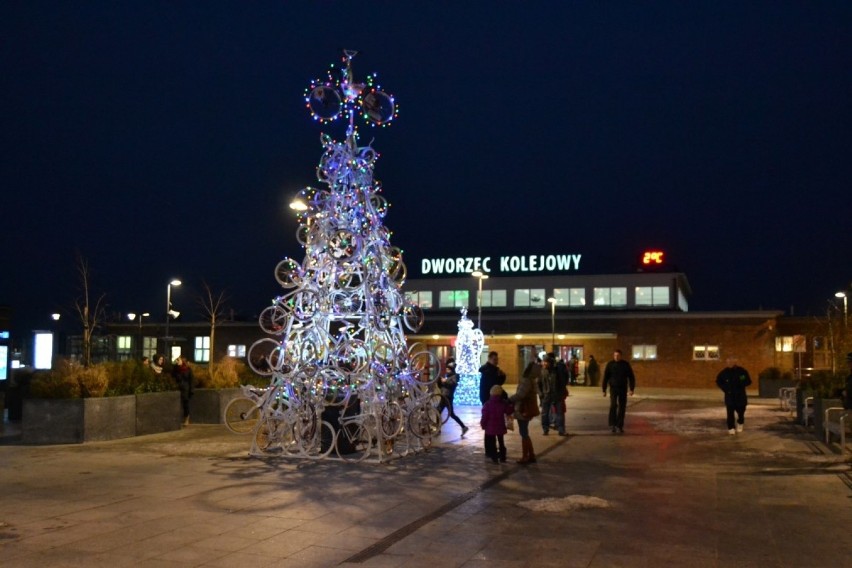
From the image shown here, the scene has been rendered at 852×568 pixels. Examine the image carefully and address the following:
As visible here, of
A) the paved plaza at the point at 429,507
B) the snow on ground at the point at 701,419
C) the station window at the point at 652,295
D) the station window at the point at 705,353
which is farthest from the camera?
the station window at the point at 652,295

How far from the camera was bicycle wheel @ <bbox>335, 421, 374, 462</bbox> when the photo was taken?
43.2 ft

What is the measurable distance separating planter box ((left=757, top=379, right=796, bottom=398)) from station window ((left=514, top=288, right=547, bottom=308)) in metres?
22.6

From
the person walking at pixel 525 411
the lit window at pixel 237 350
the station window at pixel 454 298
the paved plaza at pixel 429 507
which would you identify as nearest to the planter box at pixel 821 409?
the paved plaza at pixel 429 507

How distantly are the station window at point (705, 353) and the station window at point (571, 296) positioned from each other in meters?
9.60

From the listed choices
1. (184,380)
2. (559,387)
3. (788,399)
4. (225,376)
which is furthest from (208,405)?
(788,399)

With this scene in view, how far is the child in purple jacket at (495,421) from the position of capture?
13078mm

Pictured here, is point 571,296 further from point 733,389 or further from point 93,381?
point 93,381

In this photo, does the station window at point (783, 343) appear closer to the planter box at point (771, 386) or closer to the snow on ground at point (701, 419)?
the planter box at point (771, 386)

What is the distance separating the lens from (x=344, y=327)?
46.5 ft

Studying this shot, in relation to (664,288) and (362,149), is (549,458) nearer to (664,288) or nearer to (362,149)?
(362,149)

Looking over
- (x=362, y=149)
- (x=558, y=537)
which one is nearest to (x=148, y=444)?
(x=362, y=149)

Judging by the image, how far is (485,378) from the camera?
14.4 m

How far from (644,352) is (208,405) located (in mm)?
33415

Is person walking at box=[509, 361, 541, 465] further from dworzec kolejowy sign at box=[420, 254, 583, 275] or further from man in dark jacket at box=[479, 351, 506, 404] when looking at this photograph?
dworzec kolejowy sign at box=[420, 254, 583, 275]
